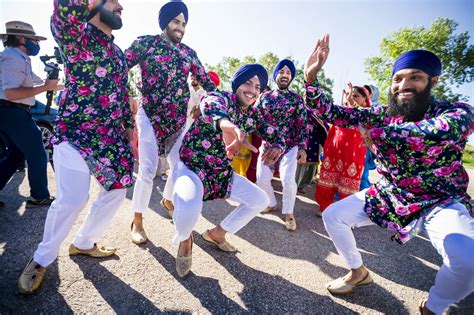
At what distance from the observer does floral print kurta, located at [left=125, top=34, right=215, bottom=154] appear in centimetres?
258

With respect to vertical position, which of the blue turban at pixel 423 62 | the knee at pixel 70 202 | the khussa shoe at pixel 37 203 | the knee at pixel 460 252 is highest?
the blue turban at pixel 423 62

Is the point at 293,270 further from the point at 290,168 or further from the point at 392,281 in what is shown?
the point at 290,168

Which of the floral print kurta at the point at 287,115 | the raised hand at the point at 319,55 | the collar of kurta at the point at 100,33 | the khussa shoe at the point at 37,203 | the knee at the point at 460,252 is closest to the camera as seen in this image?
the knee at the point at 460,252

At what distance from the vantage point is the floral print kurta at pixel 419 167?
1.84 m

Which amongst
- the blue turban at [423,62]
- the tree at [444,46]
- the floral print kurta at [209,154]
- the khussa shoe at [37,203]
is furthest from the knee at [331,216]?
the tree at [444,46]

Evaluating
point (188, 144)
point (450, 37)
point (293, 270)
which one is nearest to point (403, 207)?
point (293, 270)

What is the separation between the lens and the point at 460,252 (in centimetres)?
163

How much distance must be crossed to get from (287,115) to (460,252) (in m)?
2.34

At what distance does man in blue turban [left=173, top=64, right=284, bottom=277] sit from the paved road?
0.83ft

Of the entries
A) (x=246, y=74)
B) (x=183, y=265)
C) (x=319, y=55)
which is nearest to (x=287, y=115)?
(x=246, y=74)

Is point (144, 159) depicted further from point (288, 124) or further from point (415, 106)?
point (415, 106)

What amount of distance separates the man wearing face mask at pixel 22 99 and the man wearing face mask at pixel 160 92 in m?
1.07

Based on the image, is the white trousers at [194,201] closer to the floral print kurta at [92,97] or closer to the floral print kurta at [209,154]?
the floral print kurta at [209,154]

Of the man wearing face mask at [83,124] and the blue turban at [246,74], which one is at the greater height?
the blue turban at [246,74]
